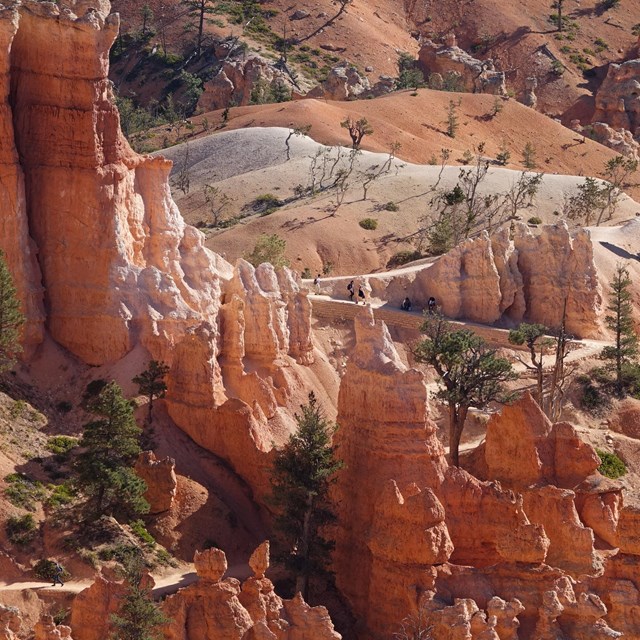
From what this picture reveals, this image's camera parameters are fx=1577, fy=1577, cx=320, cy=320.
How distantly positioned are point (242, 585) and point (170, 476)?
8972 millimetres

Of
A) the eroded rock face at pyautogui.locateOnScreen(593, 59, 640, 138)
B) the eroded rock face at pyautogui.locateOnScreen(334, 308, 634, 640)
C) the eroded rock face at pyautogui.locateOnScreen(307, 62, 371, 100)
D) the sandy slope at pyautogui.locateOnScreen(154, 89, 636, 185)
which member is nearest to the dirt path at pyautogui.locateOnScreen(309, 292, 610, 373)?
the eroded rock face at pyautogui.locateOnScreen(334, 308, 634, 640)

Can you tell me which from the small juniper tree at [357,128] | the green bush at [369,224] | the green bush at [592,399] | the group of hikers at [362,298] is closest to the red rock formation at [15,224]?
the group of hikers at [362,298]

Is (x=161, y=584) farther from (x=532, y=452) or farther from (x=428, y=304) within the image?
(x=428, y=304)

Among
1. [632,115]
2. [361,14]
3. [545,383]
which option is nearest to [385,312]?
[545,383]

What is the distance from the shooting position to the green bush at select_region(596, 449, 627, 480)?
191 ft

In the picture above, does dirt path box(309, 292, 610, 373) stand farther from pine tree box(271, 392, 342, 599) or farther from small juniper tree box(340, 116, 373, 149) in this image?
small juniper tree box(340, 116, 373, 149)

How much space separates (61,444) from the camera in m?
46.1

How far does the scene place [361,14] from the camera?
18962 cm

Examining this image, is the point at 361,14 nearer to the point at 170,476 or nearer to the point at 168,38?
the point at 168,38

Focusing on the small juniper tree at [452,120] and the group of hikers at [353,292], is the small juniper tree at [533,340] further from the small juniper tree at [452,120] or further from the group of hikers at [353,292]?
the small juniper tree at [452,120]

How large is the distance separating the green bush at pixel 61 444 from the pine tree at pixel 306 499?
6275 mm

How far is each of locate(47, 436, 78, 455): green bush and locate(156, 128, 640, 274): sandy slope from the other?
42678 mm

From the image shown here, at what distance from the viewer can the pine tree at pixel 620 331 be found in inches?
2684

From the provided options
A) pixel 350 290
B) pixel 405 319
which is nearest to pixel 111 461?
pixel 405 319
